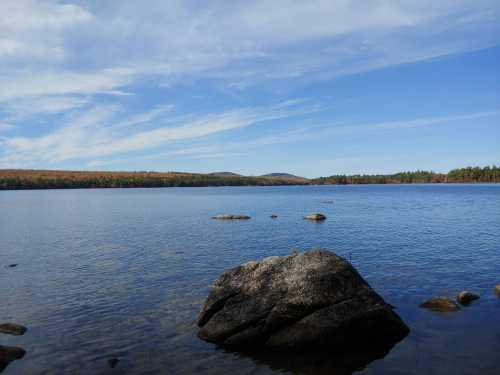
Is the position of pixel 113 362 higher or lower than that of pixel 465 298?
lower

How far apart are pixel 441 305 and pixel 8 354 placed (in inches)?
880

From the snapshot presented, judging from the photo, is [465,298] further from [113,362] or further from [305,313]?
[113,362]

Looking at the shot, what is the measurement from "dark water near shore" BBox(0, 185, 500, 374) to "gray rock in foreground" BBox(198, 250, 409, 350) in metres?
1.16

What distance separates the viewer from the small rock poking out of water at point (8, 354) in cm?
1625

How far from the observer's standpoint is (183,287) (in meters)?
27.4

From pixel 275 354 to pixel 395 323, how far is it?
20.5 feet

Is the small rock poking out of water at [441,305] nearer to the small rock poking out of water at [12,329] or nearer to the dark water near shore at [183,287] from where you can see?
Result: the dark water near shore at [183,287]

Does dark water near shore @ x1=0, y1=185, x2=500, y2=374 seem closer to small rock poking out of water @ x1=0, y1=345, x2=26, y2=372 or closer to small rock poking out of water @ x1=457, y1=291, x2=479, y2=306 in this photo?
small rock poking out of water @ x1=0, y1=345, x2=26, y2=372

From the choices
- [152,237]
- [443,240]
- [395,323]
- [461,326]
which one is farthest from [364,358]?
[152,237]

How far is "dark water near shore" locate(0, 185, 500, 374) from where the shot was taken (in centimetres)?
1675

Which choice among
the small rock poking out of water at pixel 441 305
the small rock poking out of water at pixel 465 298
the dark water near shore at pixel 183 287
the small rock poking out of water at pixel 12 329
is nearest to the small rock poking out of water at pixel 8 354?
the dark water near shore at pixel 183 287

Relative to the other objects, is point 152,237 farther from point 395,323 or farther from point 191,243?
point 395,323

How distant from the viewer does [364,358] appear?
1692cm

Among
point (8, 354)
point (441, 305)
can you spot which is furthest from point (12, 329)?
point (441, 305)
